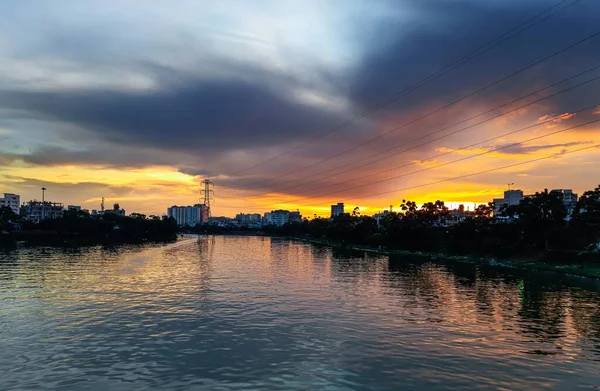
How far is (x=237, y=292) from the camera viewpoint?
5431 cm

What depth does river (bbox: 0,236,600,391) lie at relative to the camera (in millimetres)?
23875

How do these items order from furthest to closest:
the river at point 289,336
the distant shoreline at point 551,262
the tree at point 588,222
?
the tree at point 588,222 < the distant shoreline at point 551,262 < the river at point 289,336

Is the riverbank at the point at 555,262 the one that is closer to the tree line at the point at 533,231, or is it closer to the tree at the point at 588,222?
the tree line at the point at 533,231

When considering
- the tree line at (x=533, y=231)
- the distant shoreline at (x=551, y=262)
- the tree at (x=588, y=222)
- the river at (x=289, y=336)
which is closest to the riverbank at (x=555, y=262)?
the distant shoreline at (x=551, y=262)

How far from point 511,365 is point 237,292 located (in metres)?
34.5

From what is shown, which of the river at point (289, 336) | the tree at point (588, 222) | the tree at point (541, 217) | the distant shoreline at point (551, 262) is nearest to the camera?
the river at point (289, 336)

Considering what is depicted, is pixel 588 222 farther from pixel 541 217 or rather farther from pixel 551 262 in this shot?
pixel 551 262

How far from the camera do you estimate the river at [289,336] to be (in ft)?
78.3

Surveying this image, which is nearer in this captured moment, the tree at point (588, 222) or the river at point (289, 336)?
the river at point (289, 336)

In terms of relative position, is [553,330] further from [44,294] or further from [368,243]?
[368,243]

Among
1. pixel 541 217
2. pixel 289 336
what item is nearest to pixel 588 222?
pixel 541 217

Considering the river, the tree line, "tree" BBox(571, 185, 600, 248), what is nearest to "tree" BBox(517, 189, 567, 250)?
the tree line

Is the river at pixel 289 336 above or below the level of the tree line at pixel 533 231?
below

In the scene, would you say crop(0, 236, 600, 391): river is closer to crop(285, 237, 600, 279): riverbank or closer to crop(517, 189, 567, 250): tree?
crop(285, 237, 600, 279): riverbank
